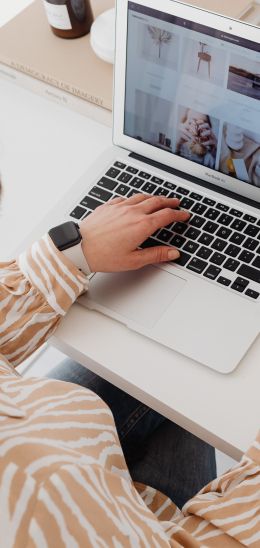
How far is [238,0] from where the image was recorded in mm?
988

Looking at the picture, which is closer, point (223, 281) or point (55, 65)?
point (223, 281)

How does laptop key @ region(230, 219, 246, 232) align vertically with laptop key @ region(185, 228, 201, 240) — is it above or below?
above

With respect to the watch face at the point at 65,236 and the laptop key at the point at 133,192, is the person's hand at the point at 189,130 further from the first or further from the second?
the watch face at the point at 65,236

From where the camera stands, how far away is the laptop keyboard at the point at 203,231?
77cm

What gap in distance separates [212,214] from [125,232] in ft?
0.43

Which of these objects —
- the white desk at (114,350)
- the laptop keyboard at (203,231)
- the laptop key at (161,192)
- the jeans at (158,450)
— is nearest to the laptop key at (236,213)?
the laptop keyboard at (203,231)

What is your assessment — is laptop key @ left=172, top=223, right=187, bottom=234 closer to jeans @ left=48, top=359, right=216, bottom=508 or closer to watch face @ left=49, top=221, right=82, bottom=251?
watch face @ left=49, top=221, right=82, bottom=251

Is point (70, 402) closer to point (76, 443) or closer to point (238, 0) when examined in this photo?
point (76, 443)

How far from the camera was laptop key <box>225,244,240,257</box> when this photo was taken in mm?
780

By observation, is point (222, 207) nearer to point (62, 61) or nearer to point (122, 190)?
point (122, 190)

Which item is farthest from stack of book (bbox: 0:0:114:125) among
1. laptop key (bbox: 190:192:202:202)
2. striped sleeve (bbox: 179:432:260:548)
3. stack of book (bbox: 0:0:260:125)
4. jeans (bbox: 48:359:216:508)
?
striped sleeve (bbox: 179:432:260:548)

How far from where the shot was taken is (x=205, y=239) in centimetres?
80

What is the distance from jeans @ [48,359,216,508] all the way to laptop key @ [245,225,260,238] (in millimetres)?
298

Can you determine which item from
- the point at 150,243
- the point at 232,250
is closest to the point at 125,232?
the point at 150,243
